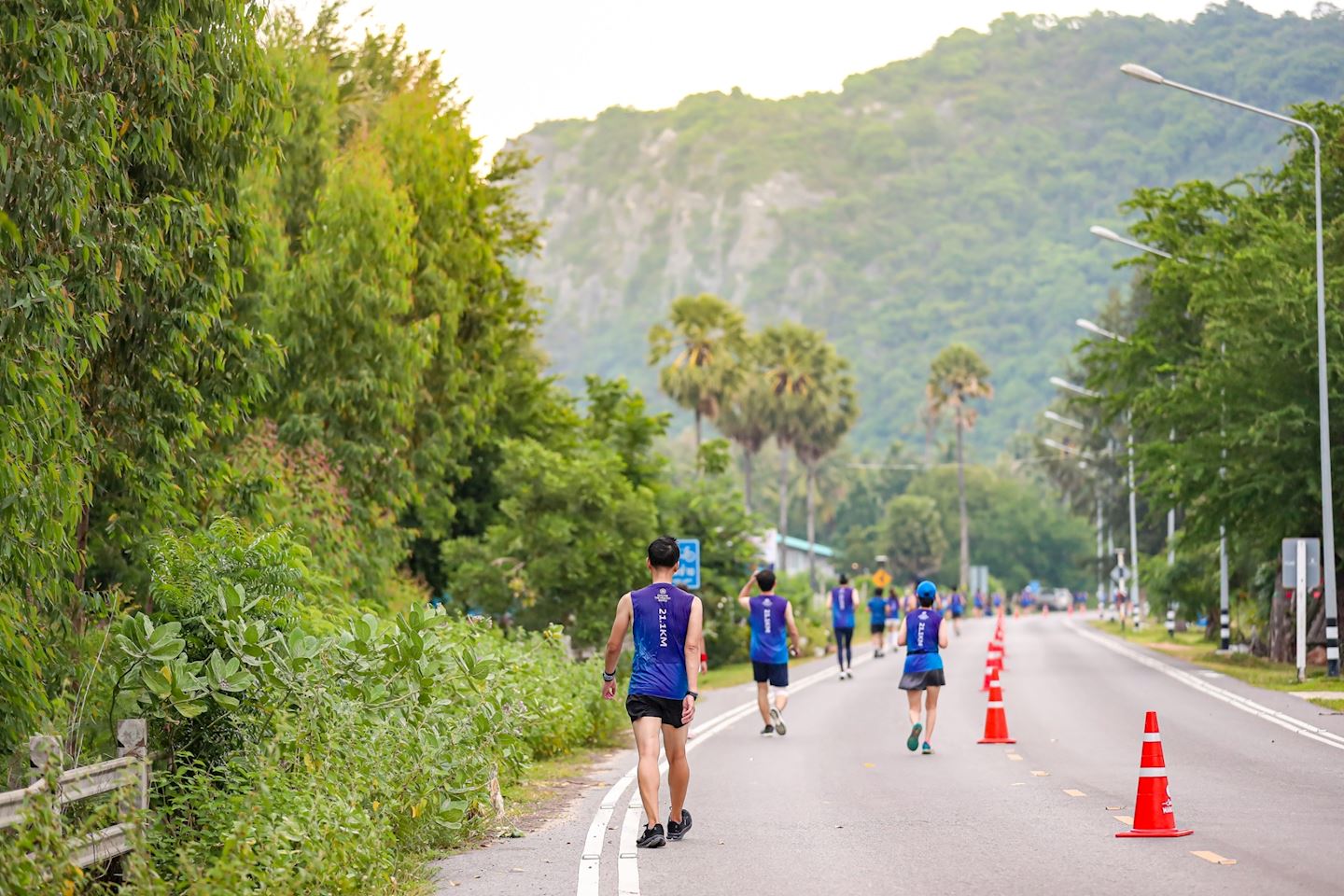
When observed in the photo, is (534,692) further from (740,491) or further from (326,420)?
(740,491)

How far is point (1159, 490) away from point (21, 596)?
28.8m

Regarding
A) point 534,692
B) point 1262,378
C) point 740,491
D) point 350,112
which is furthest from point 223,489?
point 740,491

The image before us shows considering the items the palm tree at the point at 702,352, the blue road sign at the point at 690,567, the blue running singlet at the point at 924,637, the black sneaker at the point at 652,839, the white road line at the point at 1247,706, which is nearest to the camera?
the black sneaker at the point at 652,839

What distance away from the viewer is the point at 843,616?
34.9 metres

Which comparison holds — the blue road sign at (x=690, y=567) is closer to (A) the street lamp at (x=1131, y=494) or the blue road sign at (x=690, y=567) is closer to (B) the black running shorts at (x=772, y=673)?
(A) the street lamp at (x=1131, y=494)

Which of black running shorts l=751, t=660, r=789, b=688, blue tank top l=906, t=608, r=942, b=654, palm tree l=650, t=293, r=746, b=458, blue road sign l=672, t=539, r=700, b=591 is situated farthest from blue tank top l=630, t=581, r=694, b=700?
palm tree l=650, t=293, r=746, b=458

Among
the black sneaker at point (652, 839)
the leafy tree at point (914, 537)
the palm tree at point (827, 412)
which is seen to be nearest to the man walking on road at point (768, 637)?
the black sneaker at point (652, 839)

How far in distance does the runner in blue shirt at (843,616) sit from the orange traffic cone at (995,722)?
13.1 m

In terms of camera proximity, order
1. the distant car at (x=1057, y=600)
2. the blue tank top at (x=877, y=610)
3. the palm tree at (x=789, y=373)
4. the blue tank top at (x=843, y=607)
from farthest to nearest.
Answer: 1. the distant car at (x=1057, y=600)
2. the palm tree at (x=789, y=373)
3. the blue tank top at (x=877, y=610)
4. the blue tank top at (x=843, y=607)

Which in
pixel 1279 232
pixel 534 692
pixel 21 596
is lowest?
pixel 534 692

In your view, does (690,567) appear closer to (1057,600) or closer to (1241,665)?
(1241,665)

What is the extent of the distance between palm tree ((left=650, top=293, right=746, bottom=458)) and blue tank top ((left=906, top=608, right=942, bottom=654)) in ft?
198

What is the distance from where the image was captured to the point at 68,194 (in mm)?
10789

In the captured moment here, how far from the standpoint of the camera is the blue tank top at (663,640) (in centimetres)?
1160
